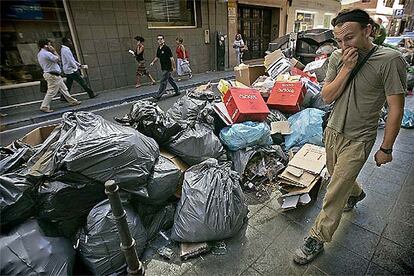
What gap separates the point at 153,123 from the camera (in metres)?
2.29

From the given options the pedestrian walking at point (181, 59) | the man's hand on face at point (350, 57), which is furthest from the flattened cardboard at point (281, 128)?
the pedestrian walking at point (181, 59)

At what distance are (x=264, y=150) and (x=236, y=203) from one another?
0.99 m

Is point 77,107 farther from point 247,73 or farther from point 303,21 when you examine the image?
point 303,21

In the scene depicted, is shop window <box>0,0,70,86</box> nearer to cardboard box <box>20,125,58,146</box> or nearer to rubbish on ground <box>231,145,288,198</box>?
cardboard box <box>20,125,58,146</box>

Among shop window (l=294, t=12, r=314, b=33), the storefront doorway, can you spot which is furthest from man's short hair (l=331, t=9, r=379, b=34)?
shop window (l=294, t=12, r=314, b=33)

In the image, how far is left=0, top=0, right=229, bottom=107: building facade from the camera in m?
6.09

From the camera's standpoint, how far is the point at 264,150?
2797 mm

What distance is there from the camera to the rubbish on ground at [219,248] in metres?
1.88

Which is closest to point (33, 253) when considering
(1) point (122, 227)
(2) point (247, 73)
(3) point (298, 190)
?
(1) point (122, 227)

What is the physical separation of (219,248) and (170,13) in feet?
29.8

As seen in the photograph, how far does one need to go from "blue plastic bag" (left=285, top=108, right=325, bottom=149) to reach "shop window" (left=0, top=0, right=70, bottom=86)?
6782 millimetres

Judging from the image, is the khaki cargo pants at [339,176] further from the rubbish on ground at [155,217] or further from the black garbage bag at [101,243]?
the black garbage bag at [101,243]

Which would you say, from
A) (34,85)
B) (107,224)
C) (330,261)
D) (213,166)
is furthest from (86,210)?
(34,85)

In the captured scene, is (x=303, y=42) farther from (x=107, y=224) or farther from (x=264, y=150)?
(x=107, y=224)
